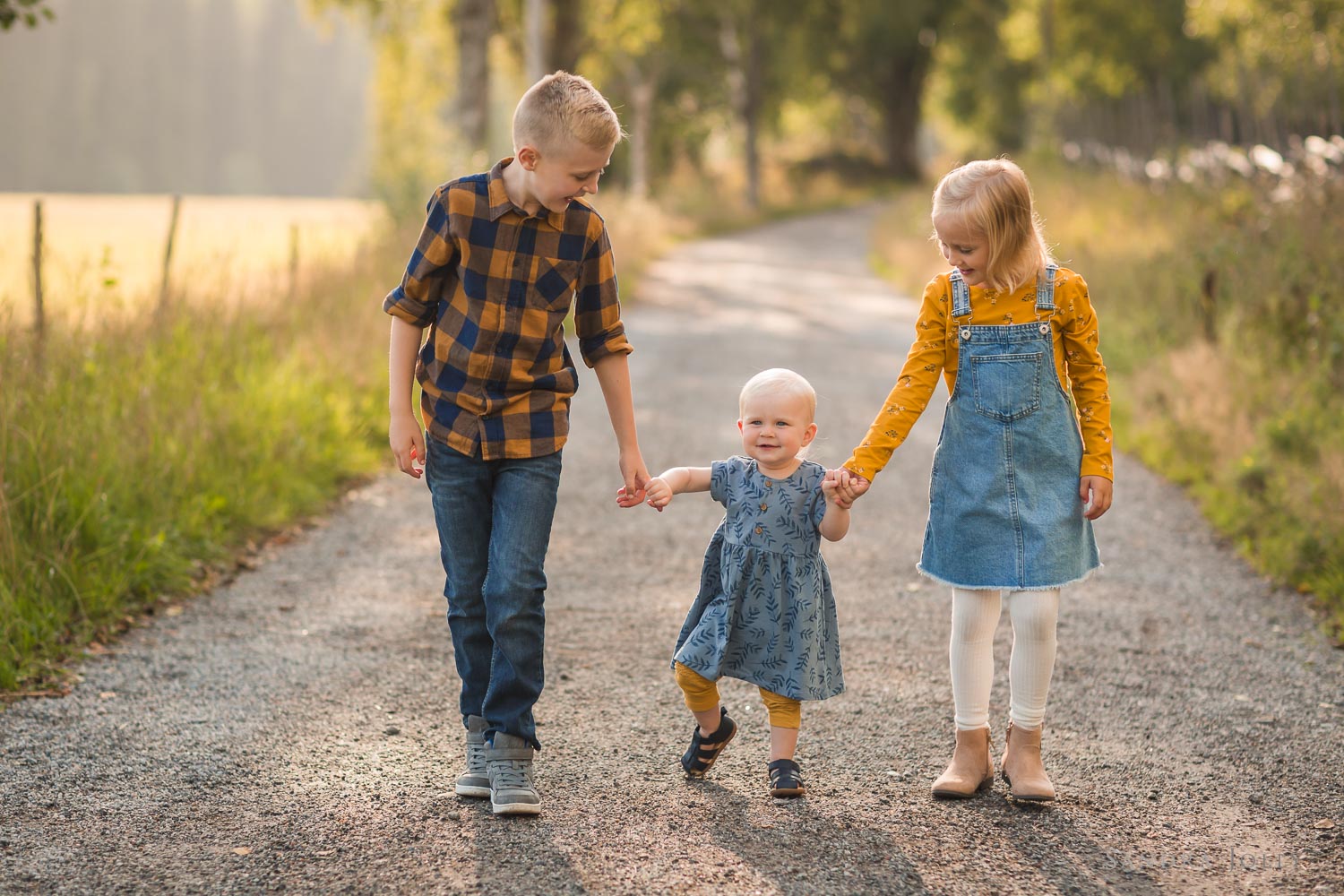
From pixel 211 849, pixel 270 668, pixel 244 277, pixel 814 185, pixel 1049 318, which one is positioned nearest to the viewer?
pixel 211 849

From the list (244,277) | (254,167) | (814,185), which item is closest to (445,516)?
(244,277)

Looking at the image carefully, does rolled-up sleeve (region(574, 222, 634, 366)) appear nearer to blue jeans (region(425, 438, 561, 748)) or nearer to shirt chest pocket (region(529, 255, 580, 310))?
shirt chest pocket (region(529, 255, 580, 310))

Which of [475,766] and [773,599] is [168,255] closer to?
[475,766]

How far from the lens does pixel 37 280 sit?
19.5ft

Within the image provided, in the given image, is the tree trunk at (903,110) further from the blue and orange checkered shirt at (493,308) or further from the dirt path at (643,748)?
the blue and orange checkered shirt at (493,308)

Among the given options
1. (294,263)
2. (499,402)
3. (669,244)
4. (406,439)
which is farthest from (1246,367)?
(669,244)

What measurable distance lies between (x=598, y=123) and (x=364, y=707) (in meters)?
2.02

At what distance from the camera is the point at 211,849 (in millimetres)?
2945

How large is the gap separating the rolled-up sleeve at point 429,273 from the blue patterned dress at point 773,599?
2.85ft

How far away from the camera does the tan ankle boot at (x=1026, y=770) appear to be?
3.25m

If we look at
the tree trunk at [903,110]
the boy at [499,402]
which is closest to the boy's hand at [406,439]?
the boy at [499,402]

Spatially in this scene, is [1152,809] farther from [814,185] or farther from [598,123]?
[814,185]

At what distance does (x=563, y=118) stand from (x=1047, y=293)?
1.31 metres

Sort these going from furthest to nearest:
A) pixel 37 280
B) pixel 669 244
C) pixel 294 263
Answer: pixel 669 244, pixel 294 263, pixel 37 280
